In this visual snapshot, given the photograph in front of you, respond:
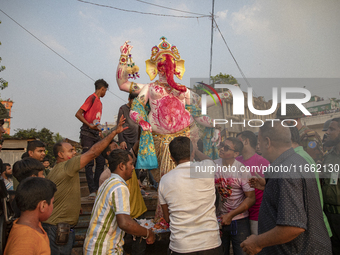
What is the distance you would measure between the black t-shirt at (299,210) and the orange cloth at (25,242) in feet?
5.28

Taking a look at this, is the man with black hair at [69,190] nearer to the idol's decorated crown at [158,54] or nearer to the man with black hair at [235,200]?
the man with black hair at [235,200]

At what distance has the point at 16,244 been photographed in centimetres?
191

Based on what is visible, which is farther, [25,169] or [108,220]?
[25,169]

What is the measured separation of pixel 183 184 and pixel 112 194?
614 mm

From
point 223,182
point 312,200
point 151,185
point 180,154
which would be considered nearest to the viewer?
point 312,200

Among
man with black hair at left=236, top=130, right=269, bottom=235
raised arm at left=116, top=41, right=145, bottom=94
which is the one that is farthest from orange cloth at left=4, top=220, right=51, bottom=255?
raised arm at left=116, top=41, right=145, bottom=94

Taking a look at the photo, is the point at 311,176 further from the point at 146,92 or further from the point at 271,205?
the point at 146,92

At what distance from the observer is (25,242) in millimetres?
1918

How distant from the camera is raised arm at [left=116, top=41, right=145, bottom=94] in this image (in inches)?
157

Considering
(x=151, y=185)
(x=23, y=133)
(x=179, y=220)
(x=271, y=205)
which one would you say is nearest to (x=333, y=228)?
(x=271, y=205)

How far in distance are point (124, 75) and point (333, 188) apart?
295cm

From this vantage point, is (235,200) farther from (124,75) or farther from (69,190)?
(124,75)

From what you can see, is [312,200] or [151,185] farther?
[151,185]

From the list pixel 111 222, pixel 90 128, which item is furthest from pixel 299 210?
pixel 90 128
